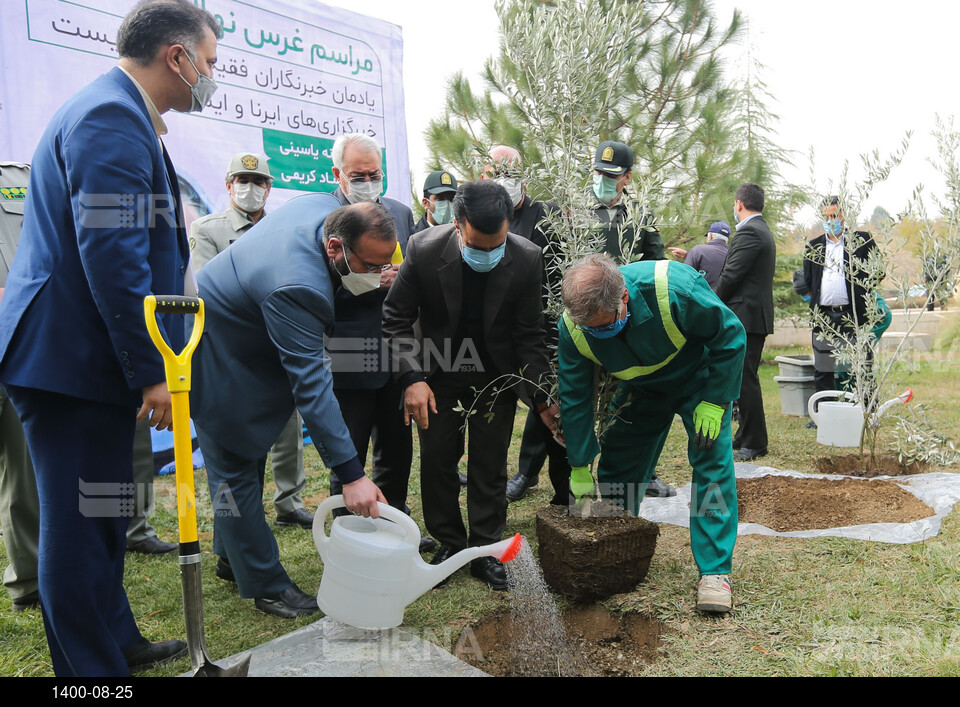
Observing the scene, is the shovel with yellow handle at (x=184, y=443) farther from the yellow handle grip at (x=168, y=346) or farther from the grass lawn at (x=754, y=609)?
the grass lawn at (x=754, y=609)

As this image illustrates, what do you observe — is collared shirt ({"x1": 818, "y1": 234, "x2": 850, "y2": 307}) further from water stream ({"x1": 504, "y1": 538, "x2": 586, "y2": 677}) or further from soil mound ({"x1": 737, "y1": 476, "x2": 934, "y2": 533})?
water stream ({"x1": 504, "y1": 538, "x2": 586, "y2": 677})

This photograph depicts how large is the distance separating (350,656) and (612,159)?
3094 mm

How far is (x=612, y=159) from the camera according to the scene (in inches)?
161

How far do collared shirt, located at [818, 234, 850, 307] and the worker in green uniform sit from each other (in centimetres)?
351

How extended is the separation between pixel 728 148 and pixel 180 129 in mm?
8138

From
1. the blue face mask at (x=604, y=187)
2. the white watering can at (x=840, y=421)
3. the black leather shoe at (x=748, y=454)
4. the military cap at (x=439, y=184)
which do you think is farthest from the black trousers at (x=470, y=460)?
the white watering can at (x=840, y=421)

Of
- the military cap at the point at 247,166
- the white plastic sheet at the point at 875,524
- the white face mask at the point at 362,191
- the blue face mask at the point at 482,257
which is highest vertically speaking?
the military cap at the point at 247,166

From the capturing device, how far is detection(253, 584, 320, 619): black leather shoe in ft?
9.25

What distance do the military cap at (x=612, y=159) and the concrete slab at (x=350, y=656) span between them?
2836 mm

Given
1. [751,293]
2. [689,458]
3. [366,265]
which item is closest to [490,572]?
[689,458]

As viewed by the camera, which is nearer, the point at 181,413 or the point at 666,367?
the point at 181,413

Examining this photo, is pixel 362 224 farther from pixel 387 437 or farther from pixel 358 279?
pixel 387 437

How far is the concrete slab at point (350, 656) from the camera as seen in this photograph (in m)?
2.29

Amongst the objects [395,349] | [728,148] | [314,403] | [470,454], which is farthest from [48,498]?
[728,148]
